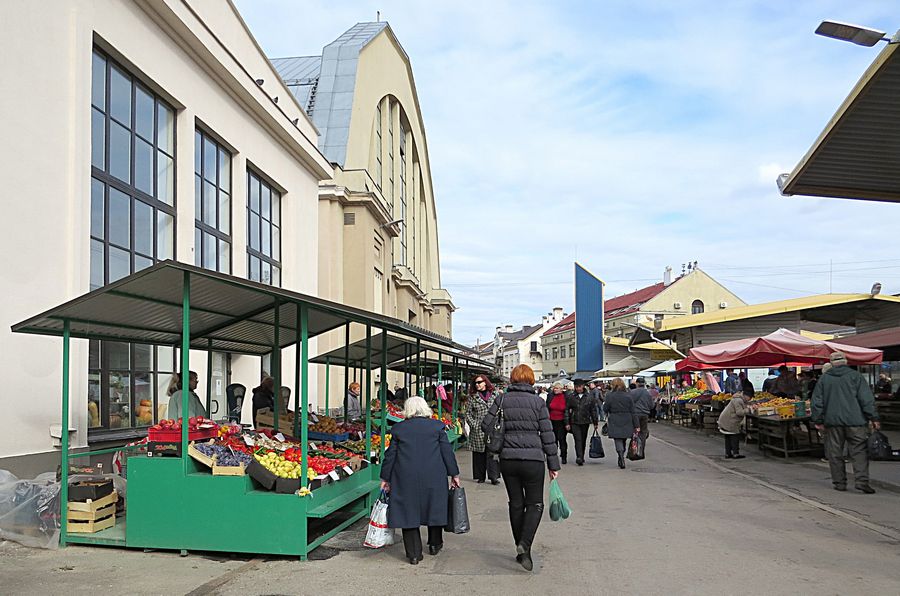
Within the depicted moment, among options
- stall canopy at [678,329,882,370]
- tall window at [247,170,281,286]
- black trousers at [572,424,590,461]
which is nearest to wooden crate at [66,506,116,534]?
black trousers at [572,424,590,461]

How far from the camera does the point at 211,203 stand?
1912 cm

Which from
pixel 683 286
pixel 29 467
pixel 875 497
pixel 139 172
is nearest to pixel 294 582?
pixel 29 467

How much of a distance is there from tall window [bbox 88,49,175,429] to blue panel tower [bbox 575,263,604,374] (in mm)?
47973

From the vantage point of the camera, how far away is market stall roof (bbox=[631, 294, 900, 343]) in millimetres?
32406

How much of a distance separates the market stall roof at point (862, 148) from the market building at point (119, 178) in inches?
420

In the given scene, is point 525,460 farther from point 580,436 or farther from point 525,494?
point 580,436

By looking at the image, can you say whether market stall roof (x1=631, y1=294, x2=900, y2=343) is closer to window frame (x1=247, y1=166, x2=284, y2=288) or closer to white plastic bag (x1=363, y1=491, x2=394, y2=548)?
window frame (x1=247, y1=166, x2=284, y2=288)

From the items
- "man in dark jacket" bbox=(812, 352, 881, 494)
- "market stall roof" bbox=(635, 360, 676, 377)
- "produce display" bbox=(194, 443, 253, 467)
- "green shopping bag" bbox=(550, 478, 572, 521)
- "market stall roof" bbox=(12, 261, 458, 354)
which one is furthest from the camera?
"market stall roof" bbox=(635, 360, 676, 377)

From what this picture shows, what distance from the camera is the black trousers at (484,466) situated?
47.6 ft

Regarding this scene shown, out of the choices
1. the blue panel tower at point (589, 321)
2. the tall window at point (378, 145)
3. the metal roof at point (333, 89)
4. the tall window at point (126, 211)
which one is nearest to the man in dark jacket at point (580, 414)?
the tall window at point (126, 211)

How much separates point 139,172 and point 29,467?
6350mm

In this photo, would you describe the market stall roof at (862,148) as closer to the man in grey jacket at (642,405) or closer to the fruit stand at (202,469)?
the man in grey jacket at (642,405)

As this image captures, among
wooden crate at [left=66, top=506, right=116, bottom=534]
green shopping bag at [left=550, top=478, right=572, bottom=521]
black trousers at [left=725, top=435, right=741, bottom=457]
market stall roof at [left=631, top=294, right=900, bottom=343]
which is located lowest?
black trousers at [left=725, top=435, right=741, bottom=457]

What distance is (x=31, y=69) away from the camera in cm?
1107
